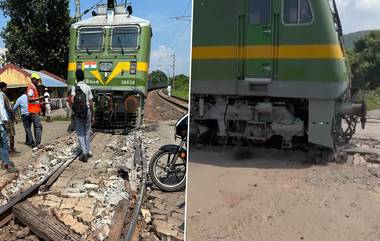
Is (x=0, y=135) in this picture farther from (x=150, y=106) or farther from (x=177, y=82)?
(x=177, y=82)

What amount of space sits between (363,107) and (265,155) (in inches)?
22.3

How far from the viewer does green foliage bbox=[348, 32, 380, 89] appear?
2035mm

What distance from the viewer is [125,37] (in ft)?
29.4

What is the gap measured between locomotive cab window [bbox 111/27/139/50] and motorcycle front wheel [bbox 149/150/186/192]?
17.6 feet

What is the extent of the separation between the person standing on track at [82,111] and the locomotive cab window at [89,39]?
2.18 m

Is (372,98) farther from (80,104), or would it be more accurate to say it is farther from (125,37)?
(125,37)

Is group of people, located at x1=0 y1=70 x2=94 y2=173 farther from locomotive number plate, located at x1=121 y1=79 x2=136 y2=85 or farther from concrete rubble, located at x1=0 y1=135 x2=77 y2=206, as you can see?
locomotive number plate, located at x1=121 y1=79 x2=136 y2=85

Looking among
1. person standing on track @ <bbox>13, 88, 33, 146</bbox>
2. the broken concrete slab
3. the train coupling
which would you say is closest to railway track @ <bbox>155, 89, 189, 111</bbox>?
the train coupling

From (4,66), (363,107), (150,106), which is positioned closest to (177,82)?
(363,107)

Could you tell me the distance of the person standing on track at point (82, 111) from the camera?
6402 millimetres

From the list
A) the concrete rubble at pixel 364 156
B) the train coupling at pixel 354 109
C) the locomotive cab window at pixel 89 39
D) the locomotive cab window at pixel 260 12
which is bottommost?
the concrete rubble at pixel 364 156

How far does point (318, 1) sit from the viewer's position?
2.21 m

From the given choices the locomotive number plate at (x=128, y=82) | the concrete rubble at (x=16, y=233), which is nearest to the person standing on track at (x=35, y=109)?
the locomotive number plate at (x=128, y=82)

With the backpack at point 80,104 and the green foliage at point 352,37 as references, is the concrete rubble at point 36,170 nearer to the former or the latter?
the backpack at point 80,104
